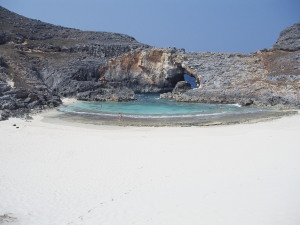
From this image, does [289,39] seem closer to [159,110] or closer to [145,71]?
[145,71]

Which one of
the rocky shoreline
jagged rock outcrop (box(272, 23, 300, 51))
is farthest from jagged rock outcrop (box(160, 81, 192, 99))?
the rocky shoreline

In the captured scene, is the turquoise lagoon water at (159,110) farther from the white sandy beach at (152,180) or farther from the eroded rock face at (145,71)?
the eroded rock face at (145,71)

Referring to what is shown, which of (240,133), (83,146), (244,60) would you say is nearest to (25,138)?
(83,146)

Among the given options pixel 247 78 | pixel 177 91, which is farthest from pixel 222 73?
pixel 177 91

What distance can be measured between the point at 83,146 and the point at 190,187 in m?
7.77

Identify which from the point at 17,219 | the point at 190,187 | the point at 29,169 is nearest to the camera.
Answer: the point at 17,219

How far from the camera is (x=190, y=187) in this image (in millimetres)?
8594

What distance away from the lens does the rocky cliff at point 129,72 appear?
36781 mm

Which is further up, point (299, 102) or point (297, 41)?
point (297, 41)

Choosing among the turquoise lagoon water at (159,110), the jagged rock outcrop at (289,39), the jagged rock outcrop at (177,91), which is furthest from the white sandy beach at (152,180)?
the jagged rock outcrop at (289,39)

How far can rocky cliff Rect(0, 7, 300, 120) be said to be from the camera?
3678cm

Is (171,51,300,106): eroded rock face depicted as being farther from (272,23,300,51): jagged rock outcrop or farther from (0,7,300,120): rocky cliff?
(272,23,300,51): jagged rock outcrop

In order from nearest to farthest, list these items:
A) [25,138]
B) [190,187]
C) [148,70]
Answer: [190,187]
[25,138]
[148,70]

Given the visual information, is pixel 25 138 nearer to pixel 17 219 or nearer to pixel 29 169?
pixel 29 169
